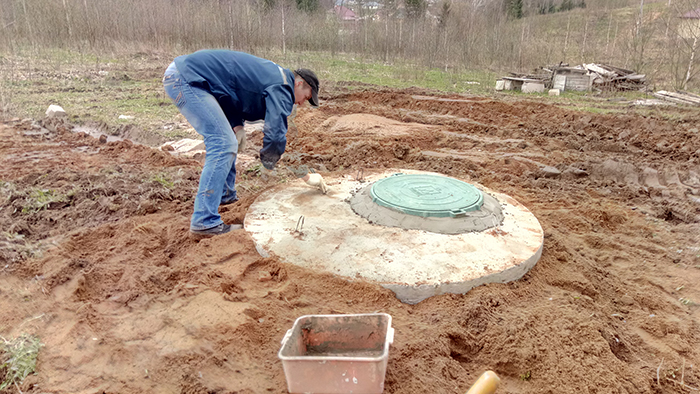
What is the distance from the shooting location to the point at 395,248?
2740 mm

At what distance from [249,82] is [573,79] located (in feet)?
39.5

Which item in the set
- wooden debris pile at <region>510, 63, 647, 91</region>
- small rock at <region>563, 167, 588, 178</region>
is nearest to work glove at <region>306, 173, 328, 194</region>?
small rock at <region>563, 167, 588, 178</region>

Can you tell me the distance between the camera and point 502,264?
8.64ft

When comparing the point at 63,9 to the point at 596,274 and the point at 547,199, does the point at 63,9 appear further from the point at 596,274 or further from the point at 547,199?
the point at 596,274

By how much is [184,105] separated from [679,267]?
4065mm

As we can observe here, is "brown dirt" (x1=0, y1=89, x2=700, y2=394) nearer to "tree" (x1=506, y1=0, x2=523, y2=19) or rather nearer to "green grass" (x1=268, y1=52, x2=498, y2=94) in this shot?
"green grass" (x1=268, y1=52, x2=498, y2=94)

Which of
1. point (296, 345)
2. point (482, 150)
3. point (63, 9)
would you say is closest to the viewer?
point (296, 345)

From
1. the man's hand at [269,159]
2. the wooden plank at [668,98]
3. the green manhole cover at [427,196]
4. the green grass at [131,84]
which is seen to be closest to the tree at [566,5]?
the green grass at [131,84]

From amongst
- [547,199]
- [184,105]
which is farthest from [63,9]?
[547,199]

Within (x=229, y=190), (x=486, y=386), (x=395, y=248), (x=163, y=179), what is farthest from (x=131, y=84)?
(x=486, y=386)

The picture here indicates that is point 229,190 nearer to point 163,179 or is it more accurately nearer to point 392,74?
point 163,179

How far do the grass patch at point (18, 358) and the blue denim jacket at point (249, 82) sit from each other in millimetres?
1799

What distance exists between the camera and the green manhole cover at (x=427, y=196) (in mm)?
3041

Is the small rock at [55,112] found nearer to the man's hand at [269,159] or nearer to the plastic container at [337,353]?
the man's hand at [269,159]
